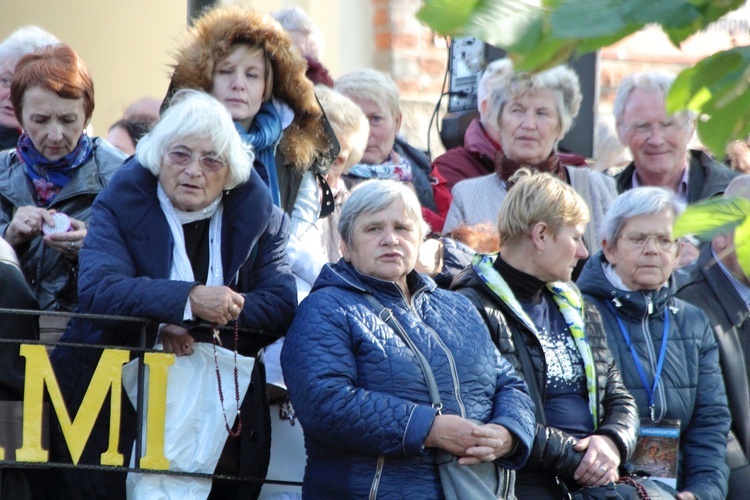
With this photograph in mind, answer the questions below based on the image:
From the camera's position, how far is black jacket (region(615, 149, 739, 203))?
6.50 meters

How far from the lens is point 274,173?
5172mm

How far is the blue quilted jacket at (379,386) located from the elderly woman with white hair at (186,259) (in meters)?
0.23

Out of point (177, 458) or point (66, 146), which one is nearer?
point (177, 458)

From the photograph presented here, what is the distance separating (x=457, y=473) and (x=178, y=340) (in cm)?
103

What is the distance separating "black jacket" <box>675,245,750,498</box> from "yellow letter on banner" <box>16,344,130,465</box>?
8.32 ft

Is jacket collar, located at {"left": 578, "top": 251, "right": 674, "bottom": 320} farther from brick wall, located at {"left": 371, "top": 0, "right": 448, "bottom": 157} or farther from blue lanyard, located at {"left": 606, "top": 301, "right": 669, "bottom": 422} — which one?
brick wall, located at {"left": 371, "top": 0, "right": 448, "bottom": 157}

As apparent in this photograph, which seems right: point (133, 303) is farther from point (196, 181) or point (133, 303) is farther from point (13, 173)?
point (13, 173)

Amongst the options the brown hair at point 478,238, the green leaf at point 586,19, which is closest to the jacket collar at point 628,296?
the brown hair at point 478,238

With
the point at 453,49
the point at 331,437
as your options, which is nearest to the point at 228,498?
the point at 331,437

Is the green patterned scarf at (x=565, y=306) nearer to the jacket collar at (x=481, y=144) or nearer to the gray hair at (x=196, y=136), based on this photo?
the gray hair at (x=196, y=136)

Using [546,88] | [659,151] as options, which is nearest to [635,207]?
[546,88]

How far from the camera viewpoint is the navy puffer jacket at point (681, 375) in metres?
5.16

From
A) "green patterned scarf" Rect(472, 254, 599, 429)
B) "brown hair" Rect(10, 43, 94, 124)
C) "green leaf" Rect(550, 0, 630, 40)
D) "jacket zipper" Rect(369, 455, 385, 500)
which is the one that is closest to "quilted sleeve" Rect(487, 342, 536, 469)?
"green patterned scarf" Rect(472, 254, 599, 429)

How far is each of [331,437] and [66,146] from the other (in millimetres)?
1614
